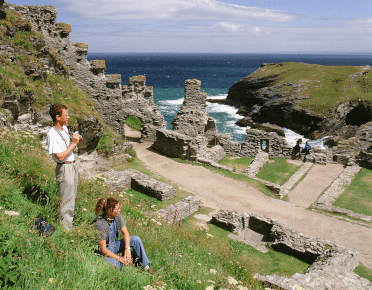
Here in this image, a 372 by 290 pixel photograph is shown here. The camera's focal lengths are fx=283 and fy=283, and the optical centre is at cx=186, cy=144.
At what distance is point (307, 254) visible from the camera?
10.9 m

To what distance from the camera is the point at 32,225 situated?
510 centimetres

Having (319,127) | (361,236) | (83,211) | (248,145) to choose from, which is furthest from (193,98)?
(319,127)

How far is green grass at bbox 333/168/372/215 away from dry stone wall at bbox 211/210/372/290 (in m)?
5.68

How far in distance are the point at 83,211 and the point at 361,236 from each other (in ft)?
38.8

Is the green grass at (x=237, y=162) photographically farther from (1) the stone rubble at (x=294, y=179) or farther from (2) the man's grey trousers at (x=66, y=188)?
(2) the man's grey trousers at (x=66, y=188)

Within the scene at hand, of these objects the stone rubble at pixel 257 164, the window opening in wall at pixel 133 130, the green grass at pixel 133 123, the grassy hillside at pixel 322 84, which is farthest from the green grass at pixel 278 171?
the grassy hillside at pixel 322 84

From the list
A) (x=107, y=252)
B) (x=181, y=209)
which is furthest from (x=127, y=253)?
(x=181, y=209)

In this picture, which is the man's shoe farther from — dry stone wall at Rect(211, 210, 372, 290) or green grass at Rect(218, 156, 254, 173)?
green grass at Rect(218, 156, 254, 173)

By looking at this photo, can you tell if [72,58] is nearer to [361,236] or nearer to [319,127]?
[361,236]

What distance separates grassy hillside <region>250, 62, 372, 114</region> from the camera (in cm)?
4644

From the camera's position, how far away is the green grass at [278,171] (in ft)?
65.6

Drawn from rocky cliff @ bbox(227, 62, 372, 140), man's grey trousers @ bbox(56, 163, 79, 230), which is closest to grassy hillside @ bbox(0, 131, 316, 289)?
man's grey trousers @ bbox(56, 163, 79, 230)

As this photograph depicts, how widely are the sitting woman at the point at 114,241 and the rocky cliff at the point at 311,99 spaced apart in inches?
1603

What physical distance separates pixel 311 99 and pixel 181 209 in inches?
1708
